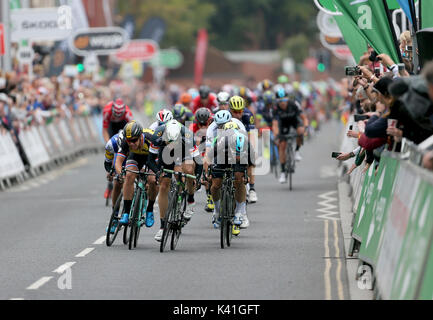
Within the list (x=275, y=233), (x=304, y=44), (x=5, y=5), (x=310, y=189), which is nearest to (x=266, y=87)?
(x=310, y=189)

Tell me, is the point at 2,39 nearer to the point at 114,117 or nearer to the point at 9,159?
the point at 9,159

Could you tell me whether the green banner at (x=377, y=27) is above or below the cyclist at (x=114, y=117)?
above

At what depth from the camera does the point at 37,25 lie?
3008 centimetres

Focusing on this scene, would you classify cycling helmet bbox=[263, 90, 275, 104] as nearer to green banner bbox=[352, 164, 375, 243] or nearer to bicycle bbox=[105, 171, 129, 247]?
bicycle bbox=[105, 171, 129, 247]

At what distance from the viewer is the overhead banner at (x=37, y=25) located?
2986 cm

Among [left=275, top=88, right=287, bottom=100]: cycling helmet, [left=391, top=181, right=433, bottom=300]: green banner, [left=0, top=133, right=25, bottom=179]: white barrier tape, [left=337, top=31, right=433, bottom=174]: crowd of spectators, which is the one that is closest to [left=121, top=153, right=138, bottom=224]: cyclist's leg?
[left=337, top=31, right=433, bottom=174]: crowd of spectators

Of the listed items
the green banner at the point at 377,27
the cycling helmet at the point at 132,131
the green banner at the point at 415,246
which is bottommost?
the cycling helmet at the point at 132,131

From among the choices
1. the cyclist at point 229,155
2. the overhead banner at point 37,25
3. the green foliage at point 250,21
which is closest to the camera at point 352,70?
the cyclist at point 229,155

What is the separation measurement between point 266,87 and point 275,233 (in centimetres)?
992

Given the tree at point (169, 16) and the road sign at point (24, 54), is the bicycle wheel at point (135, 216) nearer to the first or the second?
the road sign at point (24, 54)

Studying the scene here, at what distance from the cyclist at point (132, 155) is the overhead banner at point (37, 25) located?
626 inches

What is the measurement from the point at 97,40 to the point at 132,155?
957 inches

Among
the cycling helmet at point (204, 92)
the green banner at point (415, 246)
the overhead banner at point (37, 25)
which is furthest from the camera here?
the overhead banner at point (37, 25)

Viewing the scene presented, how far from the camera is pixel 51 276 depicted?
39.2 ft
